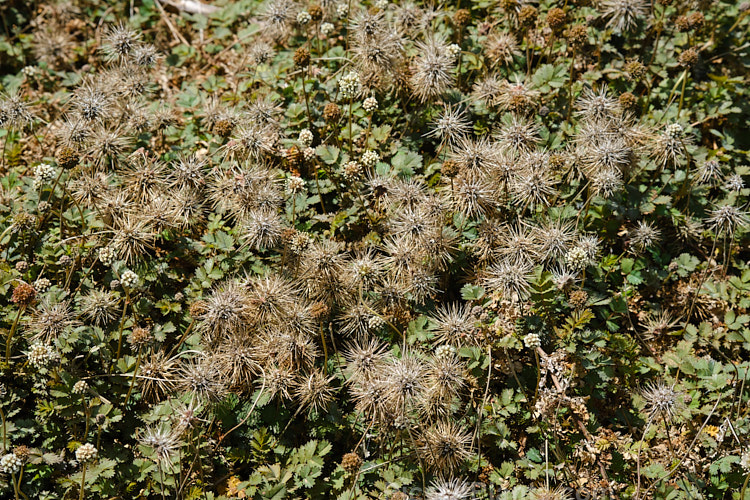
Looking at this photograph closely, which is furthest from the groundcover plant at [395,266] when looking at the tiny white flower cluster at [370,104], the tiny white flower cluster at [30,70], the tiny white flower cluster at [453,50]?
the tiny white flower cluster at [30,70]

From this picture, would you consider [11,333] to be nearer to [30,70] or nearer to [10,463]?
[10,463]

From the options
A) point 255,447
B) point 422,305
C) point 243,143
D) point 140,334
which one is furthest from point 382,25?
point 255,447

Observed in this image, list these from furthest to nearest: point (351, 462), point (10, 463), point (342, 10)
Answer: point (342, 10) → point (351, 462) → point (10, 463)

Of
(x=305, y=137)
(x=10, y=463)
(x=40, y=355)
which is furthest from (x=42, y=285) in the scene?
(x=305, y=137)

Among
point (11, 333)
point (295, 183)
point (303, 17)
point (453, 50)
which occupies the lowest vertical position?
point (11, 333)

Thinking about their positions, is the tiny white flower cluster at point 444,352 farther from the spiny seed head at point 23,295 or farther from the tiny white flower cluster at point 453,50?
the spiny seed head at point 23,295

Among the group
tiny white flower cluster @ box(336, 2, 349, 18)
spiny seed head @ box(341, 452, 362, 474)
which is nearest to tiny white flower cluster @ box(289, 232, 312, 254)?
spiny seed head @ box(341, 452, 362, 474)

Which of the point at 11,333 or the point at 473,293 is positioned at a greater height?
the point at 11,333
